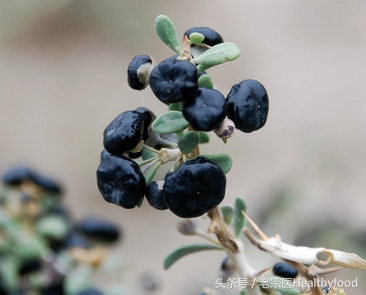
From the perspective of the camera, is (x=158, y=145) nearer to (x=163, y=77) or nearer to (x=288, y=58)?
(x=163, y=77)

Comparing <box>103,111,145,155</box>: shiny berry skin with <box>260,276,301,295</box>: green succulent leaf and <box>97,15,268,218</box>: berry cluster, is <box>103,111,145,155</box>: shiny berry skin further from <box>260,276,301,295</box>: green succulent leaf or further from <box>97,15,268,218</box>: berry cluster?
<box>260,276,301,295</box>: green succulent leaf

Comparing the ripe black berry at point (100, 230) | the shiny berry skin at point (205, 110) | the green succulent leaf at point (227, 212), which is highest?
the shiny berry skin at point (205, 110)

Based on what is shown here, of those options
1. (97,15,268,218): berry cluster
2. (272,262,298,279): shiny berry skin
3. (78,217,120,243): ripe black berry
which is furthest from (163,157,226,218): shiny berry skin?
(78,217,120,243): ripe black berry

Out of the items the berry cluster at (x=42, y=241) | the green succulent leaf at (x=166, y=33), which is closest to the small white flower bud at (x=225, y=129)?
the green succulent leaf at (x=166, y=33)

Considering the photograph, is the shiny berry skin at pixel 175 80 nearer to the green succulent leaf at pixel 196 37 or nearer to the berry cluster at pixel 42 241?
the green succulent leaf at pixel 196 37

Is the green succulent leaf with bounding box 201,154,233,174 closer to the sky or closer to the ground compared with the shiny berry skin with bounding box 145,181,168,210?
closer to the sky

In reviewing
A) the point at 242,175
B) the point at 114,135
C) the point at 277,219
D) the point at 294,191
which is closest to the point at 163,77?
the point at 114,135
